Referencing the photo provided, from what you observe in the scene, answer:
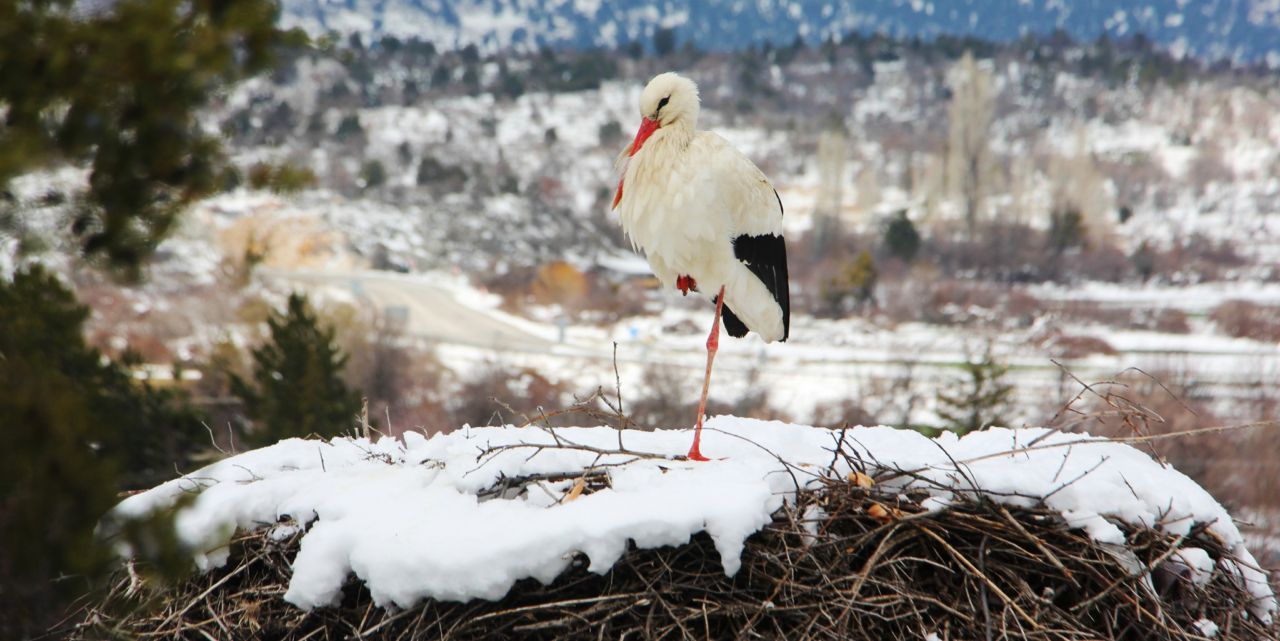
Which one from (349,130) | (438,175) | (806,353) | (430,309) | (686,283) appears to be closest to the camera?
(686,283)

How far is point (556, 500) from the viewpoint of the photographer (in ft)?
9.84

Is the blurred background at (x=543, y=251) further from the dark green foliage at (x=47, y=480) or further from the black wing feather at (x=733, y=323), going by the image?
the black wing feather at (x=733, y=323)

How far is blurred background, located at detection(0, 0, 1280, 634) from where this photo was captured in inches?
74.5

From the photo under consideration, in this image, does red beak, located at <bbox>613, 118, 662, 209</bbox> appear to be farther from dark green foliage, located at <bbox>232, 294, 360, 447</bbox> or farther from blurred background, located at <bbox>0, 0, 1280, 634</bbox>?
dark green foliage, located at <bbox>232, 294, 360, 447</bbox>

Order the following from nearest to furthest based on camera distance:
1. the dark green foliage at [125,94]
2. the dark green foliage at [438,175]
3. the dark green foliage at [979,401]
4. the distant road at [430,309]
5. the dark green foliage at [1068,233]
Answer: the dark green foliage at [125,94] < the dark green foliage at [979,401] < the distant road at [430,309] < the dark green foliage at [1068,233] < the dark green foliage at [438,175]

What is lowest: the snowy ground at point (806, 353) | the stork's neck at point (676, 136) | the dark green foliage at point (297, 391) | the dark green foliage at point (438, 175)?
the snowy ground at point (806, 353)

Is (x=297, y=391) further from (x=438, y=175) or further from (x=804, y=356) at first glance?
(x=438, y=175)

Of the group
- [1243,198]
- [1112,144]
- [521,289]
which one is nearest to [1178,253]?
[1243,198]

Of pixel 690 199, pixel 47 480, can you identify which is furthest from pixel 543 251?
pixel 47 480

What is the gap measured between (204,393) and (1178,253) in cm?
4904

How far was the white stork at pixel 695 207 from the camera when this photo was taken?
12.2 ft

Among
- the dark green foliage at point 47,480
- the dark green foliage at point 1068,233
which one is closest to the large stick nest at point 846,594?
the dark green foliage at point 47,480

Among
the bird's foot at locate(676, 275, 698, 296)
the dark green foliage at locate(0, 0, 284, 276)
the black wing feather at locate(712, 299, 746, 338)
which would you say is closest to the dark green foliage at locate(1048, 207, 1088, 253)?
the black wing feather at locate(712, 299, 746, 338)

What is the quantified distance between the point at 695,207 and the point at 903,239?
4925 cm
